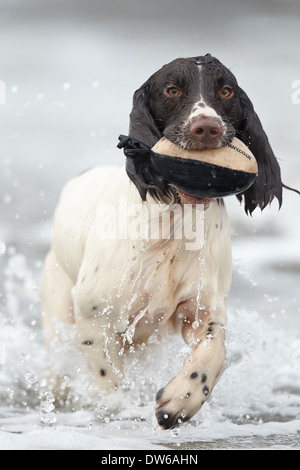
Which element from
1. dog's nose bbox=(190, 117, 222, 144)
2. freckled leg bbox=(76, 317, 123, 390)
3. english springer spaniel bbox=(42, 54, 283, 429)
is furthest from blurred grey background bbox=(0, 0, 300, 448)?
dog's nose bbox=(190, 117, 222, 144)

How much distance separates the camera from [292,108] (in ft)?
25.0

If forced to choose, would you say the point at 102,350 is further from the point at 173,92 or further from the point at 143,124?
the point at 173,92

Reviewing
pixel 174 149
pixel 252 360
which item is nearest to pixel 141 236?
pixel 174 149

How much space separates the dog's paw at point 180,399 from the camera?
2709 millimetres

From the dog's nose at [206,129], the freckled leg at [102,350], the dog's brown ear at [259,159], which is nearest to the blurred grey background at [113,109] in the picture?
the freckled leg at [102,350]

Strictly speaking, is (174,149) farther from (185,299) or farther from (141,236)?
(185,299)

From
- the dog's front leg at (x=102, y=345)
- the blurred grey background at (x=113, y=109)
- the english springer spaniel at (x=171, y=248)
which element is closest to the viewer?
the english springer spaniel at (x=171, y=248)

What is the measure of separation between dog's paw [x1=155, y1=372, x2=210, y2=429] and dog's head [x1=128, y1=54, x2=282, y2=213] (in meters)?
0.71

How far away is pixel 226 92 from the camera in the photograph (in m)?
2.72

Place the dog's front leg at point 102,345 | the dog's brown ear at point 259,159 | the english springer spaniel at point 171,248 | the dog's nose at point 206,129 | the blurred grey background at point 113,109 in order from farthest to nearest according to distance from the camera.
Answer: the blurred grey background at point 113,109 < the dog's front leg at point 102,345 < the dog's brown ear at point 259,159 < the english springer spaniel at point 171,248 < the dog's nose at point 206,129

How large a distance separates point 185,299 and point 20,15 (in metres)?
5.54

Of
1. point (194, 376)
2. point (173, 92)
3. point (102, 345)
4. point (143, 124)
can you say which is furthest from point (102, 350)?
point (173, 92)

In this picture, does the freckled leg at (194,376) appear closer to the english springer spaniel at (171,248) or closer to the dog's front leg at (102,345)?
the english springer spaniel at (171,248)

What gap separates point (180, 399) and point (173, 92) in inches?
44.1
